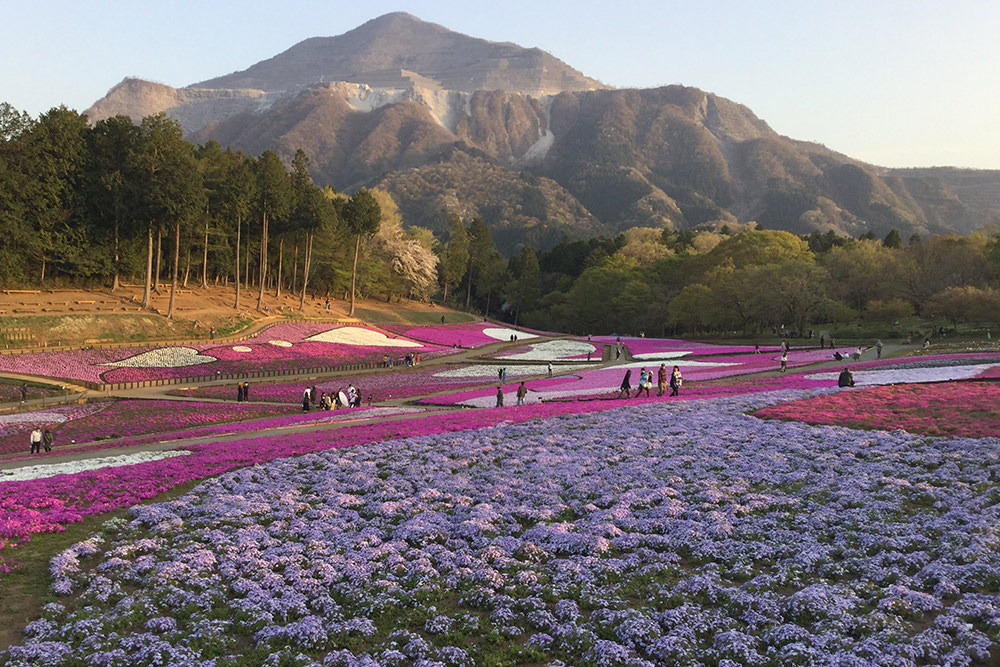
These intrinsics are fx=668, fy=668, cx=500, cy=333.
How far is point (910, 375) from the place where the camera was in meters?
40.6

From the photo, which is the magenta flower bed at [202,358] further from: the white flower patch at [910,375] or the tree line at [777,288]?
the tree line at [777,288]

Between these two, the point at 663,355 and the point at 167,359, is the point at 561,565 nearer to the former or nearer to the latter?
the point at 167,359

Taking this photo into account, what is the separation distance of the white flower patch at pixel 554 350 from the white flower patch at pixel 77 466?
1823 inches

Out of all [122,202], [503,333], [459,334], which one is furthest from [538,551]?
[503,333]

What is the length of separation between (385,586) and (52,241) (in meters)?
72.9

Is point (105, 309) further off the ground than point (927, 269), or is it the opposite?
point (927, 269)

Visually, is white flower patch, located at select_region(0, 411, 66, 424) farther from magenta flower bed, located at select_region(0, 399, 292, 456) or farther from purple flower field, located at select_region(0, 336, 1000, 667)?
purple flower field, located at select_region(0, 336, 1000, 667)

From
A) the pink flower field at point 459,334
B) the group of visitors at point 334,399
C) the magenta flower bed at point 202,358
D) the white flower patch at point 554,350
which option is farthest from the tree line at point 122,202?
the white flower patch at point 554,350

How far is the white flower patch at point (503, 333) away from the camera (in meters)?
96.4

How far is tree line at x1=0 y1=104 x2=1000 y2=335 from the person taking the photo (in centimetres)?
6844

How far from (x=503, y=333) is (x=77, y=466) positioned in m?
78.3

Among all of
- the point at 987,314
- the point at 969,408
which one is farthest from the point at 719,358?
the point at 969,408

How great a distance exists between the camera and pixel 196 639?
435 inches

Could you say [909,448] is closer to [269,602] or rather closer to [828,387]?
[828,387]
